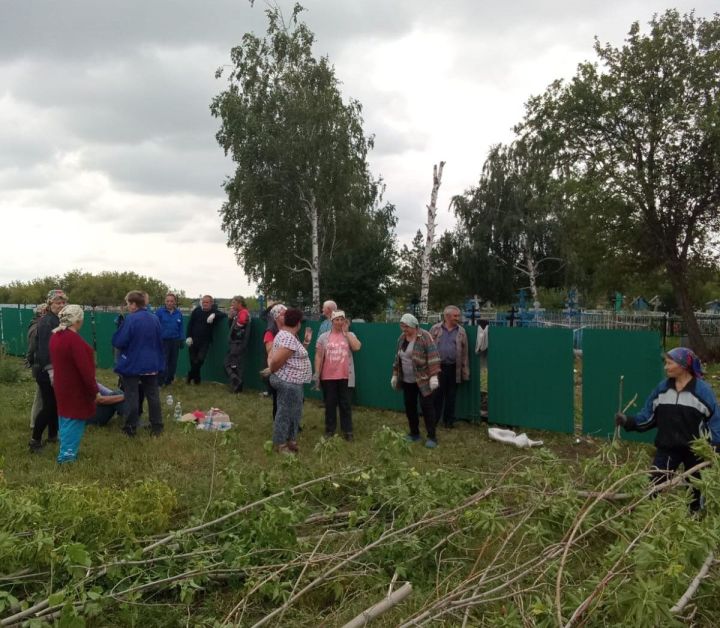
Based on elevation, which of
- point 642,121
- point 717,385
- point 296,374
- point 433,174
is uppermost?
point 642,121

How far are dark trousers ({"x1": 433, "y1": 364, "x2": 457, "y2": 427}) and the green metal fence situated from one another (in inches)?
11.4

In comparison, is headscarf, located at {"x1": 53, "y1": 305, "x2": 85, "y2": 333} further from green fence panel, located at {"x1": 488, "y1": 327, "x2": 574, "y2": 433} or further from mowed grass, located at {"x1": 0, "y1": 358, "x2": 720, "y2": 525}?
green fence panel, located at {"x1": 488, "y1": 327, "x2": 574, "y2": 433}

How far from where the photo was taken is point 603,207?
23594 millimetres

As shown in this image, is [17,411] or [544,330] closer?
[544,330]

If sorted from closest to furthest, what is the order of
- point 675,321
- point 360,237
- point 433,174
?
point 433,174 → point 675,321 → point 360,237

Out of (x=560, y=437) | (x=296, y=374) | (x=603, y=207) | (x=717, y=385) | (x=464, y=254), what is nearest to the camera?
(x=296, y=374)

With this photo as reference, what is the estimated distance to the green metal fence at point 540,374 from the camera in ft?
22.5

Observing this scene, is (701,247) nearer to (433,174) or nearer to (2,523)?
(433,174)

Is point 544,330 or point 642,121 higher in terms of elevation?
point 642,121

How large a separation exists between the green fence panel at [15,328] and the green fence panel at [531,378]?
1446 centimetres

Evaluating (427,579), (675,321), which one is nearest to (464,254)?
(675,321)

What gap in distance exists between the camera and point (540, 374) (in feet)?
25.1

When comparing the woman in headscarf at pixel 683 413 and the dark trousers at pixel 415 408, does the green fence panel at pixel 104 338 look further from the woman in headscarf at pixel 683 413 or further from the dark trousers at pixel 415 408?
the woman in headscarf at pixel 683 413

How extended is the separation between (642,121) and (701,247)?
17.6 feet
